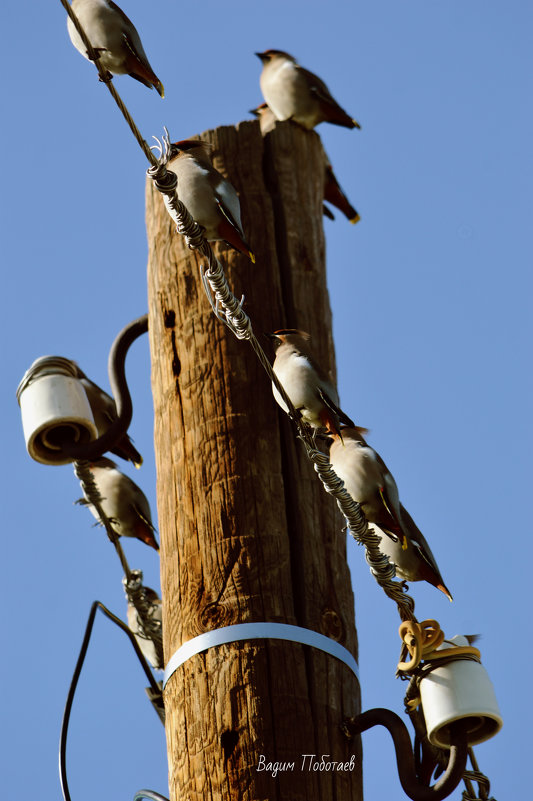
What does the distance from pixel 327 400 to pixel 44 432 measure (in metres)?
0.95

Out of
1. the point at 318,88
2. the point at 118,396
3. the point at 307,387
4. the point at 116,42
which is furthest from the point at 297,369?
the point at 318,88

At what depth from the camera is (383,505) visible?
3424 millimetres

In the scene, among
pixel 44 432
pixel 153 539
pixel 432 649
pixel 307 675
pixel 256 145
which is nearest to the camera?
pixel 307 675

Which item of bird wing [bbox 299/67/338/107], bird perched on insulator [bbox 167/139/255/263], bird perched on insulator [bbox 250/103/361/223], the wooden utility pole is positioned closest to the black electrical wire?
the wooden utility pole

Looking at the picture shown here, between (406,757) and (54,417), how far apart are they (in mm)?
1488

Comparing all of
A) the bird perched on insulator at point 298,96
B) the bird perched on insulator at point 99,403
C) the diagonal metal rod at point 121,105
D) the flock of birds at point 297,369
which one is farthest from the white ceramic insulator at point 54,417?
the bird perched on insulator at point 298,96

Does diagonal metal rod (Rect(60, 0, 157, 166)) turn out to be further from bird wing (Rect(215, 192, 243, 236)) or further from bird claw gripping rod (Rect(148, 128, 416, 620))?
bird wing (Rect(215, 192, 243, 236))

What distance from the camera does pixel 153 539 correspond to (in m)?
4.61

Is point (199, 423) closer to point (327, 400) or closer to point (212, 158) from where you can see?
point (327, 400)

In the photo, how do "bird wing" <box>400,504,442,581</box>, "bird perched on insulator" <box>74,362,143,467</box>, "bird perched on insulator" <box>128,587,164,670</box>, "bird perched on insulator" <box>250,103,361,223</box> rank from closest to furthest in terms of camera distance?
"bird wing" <box>400,504,442,581</box> → "bird perched on insulator" <box>128,587,164,670</box> → "bird perched on insulator" <box>74,362,143,467</box> → "bird perched on insulator" <box>250,103,361,223</box>

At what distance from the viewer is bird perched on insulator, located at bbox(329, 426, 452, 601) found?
→ 3.42 m

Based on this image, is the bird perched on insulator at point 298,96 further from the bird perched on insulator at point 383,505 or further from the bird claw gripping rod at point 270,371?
the bird claw gripping rod at point 270,371

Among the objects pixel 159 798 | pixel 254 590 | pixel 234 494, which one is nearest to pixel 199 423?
pixel 234 494

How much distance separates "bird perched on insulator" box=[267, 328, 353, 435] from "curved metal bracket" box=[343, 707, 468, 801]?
2.66 feet
